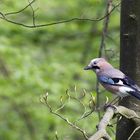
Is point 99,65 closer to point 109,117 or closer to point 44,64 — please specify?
point 109,117

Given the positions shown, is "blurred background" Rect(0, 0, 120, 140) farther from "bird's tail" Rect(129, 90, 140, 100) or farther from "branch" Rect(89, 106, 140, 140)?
"branch" Rect(89, 106, 140, 140)

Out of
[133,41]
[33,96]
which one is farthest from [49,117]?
[133,41]

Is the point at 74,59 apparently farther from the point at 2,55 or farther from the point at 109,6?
the point at 109,6

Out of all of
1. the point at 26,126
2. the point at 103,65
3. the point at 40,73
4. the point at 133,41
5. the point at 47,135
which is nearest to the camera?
the point at 133,41

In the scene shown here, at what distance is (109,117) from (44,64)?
4519 millimetres

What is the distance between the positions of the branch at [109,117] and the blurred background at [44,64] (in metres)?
3.56

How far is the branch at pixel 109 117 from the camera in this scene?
2.75m

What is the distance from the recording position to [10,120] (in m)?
8.18

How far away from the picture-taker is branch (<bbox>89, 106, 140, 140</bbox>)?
9.04 feet

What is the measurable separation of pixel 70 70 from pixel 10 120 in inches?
43.3

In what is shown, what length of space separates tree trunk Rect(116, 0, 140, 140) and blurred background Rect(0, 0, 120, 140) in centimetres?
329

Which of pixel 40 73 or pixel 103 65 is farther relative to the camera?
pixel 40 73

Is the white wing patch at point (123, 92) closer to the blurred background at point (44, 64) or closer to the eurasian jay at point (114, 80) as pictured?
the eurasian jay at point (114, 80)

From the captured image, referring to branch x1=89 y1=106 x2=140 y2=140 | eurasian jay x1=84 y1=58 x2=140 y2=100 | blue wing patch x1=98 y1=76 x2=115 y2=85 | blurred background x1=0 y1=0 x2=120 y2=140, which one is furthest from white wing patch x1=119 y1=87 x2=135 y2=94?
blurred background x1=0 y1=0 x2=120 y2=140
